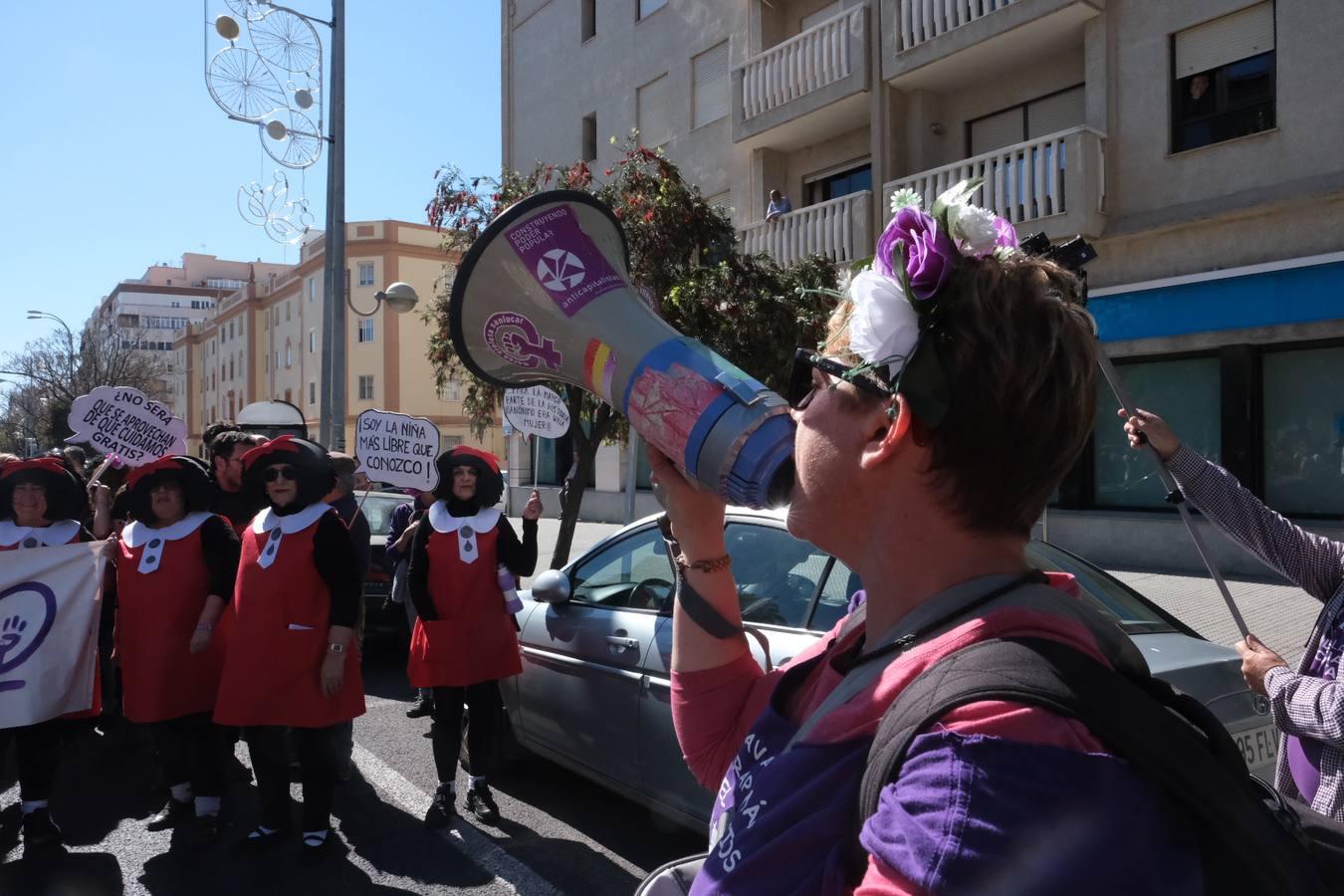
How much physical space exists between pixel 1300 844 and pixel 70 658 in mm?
5120

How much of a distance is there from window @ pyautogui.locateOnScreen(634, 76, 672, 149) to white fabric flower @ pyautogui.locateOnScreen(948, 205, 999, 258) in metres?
17.8

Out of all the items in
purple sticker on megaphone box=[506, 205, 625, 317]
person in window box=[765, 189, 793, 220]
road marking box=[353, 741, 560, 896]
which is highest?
person in window box=[765, 189, 793, 220]

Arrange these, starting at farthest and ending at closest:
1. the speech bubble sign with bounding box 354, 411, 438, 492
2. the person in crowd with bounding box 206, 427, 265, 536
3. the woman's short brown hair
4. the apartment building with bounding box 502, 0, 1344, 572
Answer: the apartment building with bounding box 502, 0, 1344, 572, the speech bubble sign with bounding box 354, 411, 438, 492, the person in crowd with bounding box 206, 427, 265, 536, the woman's short brown hair

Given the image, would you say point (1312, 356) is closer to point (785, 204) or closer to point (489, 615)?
point (785, 204)

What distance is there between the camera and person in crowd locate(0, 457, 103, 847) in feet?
14.4

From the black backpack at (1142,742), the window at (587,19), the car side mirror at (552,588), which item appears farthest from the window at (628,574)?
the window at (587,19)

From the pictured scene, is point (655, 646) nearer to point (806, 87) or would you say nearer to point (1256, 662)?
point (1256, 662)

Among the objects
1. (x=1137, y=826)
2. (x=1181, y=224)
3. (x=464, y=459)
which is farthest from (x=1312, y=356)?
(x=1137, y=826)

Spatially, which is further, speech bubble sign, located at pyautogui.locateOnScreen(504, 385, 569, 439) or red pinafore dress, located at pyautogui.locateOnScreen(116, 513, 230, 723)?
speech bubble sign, located at pyautogui.locateOnScreen(504, 385, 569, 439)

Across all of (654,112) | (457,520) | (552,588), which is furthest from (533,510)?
(654,112)

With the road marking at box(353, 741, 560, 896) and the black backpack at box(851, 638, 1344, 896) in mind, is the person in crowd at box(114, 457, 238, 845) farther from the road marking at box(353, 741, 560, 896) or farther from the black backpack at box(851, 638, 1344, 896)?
the black backpack at box(851, 638, 1344, 896)

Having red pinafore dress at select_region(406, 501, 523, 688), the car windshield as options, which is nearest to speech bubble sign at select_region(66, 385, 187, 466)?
red pinafore dress at select_region(406, 501, 523, 688)

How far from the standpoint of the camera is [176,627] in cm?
449

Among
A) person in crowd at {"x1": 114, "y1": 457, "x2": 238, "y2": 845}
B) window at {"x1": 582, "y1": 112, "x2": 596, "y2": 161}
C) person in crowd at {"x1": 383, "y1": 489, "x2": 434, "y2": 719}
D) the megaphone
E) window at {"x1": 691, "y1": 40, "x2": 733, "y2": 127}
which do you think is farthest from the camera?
window at {"x1": 582, "y1": 112, "x2": 596, "y2": 161}
